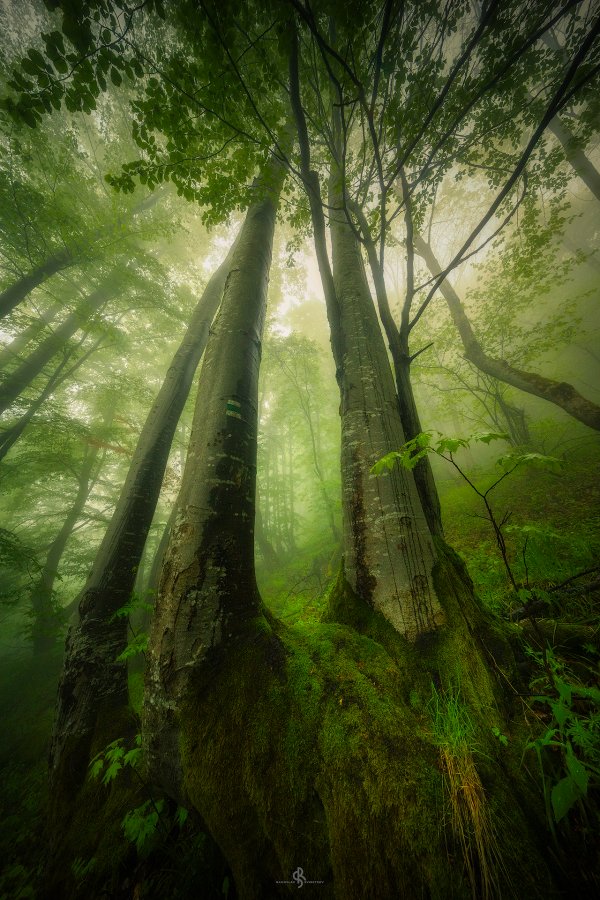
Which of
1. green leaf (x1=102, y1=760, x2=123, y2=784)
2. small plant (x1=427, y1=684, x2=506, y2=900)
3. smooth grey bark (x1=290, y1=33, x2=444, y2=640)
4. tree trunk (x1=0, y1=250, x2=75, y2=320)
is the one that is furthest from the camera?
tree trunk (x1=0, y1=250, x2=75, y2=320)

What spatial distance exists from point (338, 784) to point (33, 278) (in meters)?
9.33

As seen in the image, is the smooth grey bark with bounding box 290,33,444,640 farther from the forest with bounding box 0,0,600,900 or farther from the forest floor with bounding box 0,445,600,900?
the forest floor with bounding box 0,445,600,900

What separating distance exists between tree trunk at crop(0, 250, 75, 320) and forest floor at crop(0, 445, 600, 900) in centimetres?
820

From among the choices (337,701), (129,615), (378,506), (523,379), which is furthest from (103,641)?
(523,379)

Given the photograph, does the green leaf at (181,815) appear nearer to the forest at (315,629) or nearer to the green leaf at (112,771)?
the forest at (315,629)

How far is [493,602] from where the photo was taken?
2.63 metres

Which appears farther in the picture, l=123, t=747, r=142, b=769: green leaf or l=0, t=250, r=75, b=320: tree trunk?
l=0, t=250, r=75, b=320: tree trunk

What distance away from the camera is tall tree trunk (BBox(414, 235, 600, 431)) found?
18.1 feet

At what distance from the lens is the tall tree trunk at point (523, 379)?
5.52 m

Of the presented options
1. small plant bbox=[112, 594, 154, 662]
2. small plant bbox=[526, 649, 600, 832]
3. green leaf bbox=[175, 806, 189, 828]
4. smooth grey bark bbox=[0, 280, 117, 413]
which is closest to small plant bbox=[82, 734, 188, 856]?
green leaf bbox=[175, 806, 189, 828]

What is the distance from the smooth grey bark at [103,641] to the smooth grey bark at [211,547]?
64.1 inches

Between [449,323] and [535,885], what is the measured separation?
10420 mm

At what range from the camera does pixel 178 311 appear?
8.70m

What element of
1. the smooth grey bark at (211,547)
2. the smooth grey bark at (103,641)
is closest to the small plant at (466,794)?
the smooth grey bark at (211,547)
